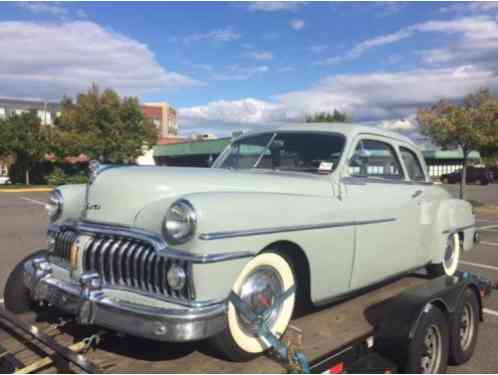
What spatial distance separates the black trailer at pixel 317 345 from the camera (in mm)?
2496

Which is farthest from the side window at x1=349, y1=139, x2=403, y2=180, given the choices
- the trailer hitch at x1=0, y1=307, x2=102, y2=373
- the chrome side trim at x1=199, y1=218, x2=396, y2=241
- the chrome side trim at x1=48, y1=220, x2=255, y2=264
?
the trailer hitch at x1=0, y1=307, x2=102, y2=373

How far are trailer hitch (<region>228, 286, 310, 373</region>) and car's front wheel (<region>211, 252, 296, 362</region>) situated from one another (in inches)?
0.7

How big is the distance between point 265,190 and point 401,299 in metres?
1.17

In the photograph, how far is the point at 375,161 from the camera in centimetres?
430

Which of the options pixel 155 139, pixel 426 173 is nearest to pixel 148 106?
pixel 155 139

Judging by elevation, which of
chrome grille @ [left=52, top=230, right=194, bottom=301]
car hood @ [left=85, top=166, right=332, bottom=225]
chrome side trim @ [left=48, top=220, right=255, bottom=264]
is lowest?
chrome grille @ [left=52, top=230, right=194, bottom=301]

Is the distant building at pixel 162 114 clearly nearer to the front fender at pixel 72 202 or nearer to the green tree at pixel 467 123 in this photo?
the green tree at pixel 467 123

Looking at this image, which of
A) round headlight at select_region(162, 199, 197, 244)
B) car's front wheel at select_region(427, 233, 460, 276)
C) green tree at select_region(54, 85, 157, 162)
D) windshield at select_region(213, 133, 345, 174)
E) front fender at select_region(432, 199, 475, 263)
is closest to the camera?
round headlight at select_region(162, 199, 197, 244)

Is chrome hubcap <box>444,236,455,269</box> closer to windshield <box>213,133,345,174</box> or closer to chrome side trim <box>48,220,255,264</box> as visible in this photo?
windshield <box>213,133,345,174</box>

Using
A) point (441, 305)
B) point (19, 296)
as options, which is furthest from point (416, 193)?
point (19, 296)

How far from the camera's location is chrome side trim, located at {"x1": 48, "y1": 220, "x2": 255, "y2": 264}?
2.52 m

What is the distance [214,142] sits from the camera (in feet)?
112

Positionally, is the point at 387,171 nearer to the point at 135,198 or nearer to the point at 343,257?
the point at 343,257

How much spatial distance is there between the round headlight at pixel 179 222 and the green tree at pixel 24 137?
3522 centimetres
